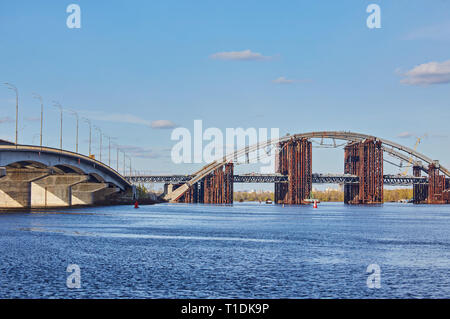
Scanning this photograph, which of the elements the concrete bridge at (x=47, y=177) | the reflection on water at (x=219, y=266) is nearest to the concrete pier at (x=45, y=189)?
the concrete bridge at (x=47, y=177)

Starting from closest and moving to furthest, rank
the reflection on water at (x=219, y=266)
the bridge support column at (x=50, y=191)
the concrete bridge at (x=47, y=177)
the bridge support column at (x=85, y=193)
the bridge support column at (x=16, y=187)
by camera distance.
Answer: the reflection on water at (x=219, y=266)
the concrete bridge at (x=47, y=177)
the bridge support column at (x=16, y=187)
the bridge support column at (x=50, y=191)
the bridge support column at (x=85, y=193)

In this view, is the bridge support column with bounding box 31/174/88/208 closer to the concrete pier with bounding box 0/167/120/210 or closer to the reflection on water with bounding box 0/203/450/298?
the concrete pier with bounding box 0/167/120/210

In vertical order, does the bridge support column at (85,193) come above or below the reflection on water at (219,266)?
above

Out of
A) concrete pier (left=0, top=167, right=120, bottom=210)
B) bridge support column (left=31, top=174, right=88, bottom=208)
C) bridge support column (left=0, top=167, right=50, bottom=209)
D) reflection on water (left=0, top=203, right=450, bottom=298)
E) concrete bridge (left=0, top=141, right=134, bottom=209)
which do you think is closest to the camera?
reflection on water (left=0, top=203, right=450, bottom=298)

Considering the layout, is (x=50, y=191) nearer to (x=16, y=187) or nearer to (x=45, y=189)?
(x=45, y=189)

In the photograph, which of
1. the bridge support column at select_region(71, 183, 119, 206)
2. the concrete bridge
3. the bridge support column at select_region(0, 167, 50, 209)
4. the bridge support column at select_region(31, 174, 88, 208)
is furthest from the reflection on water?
the bridge support column at select_region(71, 183, 119, 206)

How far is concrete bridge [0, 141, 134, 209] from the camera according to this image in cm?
12024

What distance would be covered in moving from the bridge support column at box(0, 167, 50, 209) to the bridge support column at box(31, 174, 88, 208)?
19014mm

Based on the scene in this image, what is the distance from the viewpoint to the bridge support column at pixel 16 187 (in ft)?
452

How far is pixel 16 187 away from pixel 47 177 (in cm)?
2194

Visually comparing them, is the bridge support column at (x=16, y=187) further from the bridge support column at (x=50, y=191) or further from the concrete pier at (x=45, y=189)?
the bridge support column at (x=50, y=191)

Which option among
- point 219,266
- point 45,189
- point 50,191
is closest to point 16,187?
point 45,189

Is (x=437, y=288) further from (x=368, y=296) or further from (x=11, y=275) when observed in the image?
(x=11, y=275)

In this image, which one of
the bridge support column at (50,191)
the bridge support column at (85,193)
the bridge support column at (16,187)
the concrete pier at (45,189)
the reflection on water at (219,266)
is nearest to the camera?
the reflection on water at (219,266)
